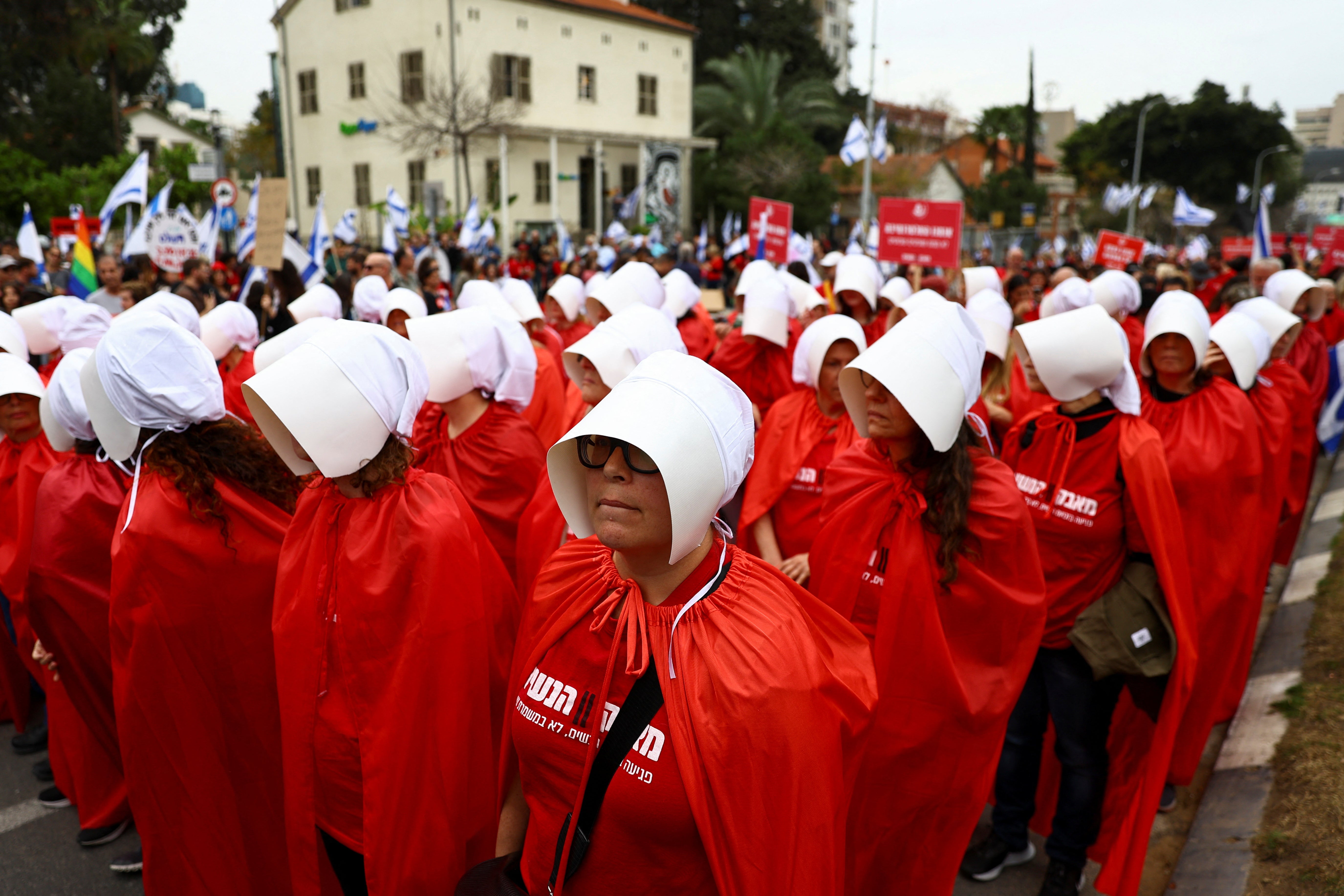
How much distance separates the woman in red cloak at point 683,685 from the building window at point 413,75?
116ft

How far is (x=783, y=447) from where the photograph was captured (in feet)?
15.0

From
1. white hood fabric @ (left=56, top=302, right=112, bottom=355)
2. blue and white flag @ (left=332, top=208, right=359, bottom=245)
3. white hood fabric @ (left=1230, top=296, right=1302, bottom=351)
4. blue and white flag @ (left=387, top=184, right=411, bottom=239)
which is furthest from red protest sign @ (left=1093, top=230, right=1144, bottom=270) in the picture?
blue and white flag @ (left=332, top=208, right=359, bottom=245)

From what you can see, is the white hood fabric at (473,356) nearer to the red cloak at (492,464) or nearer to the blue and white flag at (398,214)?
the red cloak at (492,464)

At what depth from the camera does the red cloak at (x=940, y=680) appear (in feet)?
10.1

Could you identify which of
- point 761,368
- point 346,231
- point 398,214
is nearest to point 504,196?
point 346,231

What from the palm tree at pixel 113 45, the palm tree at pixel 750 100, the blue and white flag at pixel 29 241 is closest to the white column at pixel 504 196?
the palm tree at pixel 750 100

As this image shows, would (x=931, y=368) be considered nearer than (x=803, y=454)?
Yes

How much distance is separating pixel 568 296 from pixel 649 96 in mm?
35964

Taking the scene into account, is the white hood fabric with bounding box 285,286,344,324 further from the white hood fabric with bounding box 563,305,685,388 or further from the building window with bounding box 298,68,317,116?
the building window with bounding box 298,68,317,116

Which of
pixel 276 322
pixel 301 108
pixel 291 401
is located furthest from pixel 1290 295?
pixel 301 108

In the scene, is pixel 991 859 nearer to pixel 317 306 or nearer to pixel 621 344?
pixel 621 344

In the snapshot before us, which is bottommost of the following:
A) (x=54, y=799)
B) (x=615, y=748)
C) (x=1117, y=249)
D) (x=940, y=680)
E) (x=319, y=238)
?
(x=54, y=799)

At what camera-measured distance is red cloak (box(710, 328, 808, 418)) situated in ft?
21.0

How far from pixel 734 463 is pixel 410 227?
22429mm
